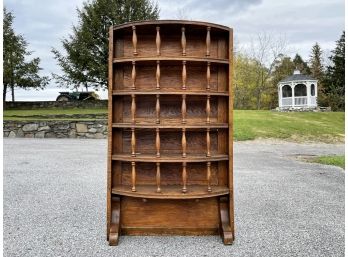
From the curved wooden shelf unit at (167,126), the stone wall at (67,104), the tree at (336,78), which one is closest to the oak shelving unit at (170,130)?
the curved wooden shelf unit at (167,126)

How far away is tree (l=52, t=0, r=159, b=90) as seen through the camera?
19.8 meters

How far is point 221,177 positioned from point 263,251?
0.70 m

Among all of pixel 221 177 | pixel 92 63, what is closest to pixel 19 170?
pixel 221 177

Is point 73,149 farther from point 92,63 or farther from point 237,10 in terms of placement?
point 237,10

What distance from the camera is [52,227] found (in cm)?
336

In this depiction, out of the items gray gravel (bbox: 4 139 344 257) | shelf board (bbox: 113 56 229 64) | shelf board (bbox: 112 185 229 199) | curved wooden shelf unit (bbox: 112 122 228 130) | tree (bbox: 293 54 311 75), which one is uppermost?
tree (bbox: 293 54 311 75)

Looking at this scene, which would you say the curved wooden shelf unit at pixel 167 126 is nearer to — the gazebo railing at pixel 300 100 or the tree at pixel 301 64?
the gazebo railing at pixel 300 100

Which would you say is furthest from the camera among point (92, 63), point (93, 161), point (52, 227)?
point (92, 63)

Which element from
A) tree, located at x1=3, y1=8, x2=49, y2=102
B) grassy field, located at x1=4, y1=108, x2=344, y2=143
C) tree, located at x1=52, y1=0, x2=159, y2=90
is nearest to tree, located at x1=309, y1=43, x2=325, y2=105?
grassy field, located at x1=4, y1=108, x2=344, y2=143

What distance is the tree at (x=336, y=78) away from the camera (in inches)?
1113

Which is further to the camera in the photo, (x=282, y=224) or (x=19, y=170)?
(x=19, y=170)

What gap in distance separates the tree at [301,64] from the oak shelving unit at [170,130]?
35.1 metres

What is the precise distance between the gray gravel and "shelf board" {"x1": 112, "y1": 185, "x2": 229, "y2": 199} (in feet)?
1.32

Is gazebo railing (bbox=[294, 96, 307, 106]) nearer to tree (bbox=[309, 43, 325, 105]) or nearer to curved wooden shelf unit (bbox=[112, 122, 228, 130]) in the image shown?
tree (bbox=[309, 43, 325, 105])
